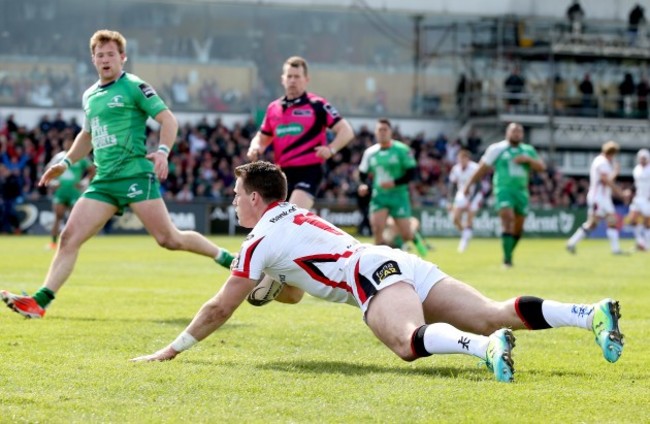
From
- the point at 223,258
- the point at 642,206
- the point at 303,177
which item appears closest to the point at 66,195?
the point at 642,206

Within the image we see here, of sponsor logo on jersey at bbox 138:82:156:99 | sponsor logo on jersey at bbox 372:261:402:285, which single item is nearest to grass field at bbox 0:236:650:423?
sponsor logo on jersey at bbox 372:261:402:285

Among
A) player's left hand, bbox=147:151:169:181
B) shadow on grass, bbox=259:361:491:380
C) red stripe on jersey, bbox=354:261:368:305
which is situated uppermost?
player's left hand, bbox=147:151:169:181

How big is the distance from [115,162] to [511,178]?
11.9m

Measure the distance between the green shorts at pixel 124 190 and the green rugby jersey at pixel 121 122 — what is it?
0.06m

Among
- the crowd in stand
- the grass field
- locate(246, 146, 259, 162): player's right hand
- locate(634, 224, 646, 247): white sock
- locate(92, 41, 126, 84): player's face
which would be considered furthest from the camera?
the crowd in stand

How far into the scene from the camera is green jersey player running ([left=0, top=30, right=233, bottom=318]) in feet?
36.0

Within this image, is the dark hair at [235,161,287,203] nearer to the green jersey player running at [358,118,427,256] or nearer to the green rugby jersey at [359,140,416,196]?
the green jersey player running at [358,118,427,256]

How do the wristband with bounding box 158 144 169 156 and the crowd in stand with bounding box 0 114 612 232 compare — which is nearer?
the wristband with bounding box 158 144 169 156

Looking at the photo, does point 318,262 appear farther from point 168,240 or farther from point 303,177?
point 303,177

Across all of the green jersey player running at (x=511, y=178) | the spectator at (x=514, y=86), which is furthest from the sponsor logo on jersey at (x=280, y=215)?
the spectator at (x=514, y=86)

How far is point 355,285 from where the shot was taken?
770cm

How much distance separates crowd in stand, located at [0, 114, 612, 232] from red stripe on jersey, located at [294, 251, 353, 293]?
2785 cm

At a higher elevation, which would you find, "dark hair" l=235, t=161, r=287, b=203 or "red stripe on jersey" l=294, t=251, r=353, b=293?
"dark hair" l=235, t=161, r=287, b=203

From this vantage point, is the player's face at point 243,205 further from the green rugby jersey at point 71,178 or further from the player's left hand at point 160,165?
the green rugby jersey at point 71,178
